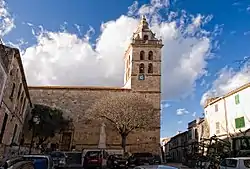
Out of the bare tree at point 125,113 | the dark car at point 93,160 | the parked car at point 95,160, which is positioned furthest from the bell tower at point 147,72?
the dark car at point 93,160

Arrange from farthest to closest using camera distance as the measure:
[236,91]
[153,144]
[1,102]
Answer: [153,144], [236,91], [1,102]

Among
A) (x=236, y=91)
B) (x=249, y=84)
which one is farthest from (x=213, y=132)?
(x=249, y=84)

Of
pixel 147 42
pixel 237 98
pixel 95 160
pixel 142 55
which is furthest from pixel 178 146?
pixel 95 160

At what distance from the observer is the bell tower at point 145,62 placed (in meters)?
43.0

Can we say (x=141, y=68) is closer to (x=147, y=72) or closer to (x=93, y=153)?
(x=147, y=72)

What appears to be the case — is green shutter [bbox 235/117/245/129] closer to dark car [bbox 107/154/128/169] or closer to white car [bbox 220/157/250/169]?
dark car [bbox 107/154/128/169]

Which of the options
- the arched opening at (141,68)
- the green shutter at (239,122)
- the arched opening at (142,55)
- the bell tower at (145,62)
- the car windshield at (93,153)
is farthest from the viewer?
the arched opening at (142,55)

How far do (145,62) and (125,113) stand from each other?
13.1 m

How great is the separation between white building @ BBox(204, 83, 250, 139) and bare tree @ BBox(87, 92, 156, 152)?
851 centimetres

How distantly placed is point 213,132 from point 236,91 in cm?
775

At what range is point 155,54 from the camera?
4491 centimetres

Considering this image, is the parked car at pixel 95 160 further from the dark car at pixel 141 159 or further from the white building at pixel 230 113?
the white building at pixel 230 113

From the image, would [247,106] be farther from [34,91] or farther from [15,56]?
Result: [34,91]

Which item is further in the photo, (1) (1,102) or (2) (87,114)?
(2) (87,114)
